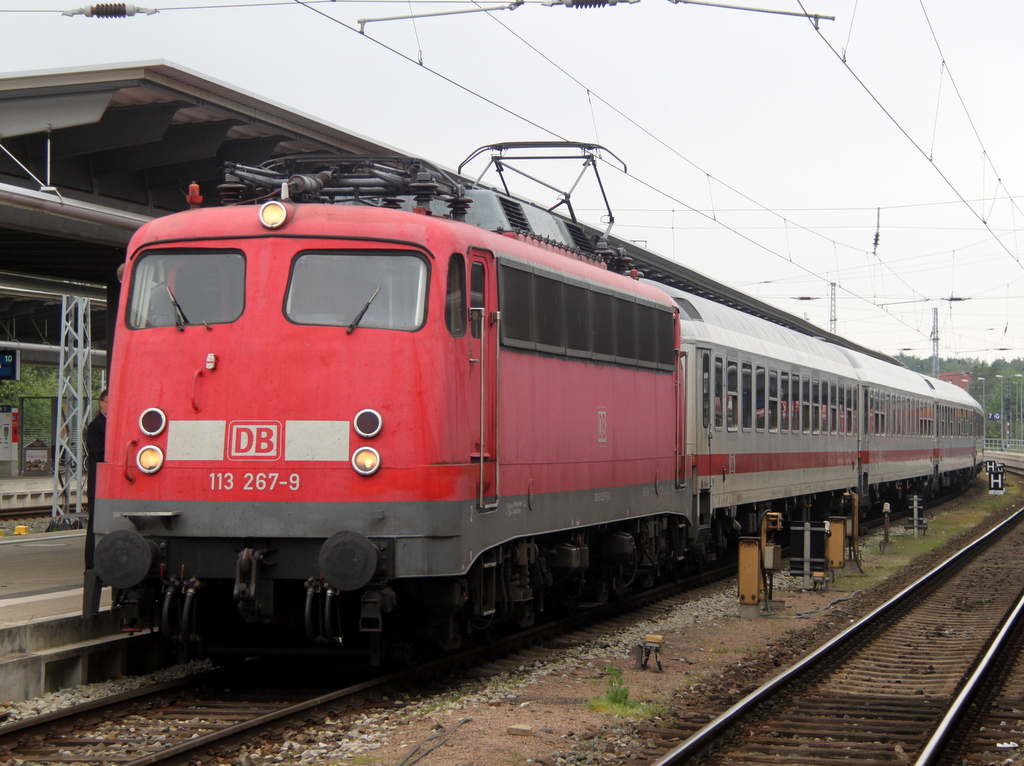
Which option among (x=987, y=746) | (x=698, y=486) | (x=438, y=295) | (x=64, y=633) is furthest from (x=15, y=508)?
(x=987, y=746)

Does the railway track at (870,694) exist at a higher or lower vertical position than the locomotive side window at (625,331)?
lower

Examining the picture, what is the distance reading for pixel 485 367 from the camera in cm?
893

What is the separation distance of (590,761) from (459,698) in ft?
5.98

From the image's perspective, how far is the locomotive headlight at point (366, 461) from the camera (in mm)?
8125

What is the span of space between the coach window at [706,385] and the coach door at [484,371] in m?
7.18

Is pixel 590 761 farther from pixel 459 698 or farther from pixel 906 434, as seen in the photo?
pixel 906 434

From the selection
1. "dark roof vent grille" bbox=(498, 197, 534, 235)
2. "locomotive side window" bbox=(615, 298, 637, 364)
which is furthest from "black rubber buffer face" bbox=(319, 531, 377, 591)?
"locomotive side window" bbox=(615, 298, 637, 364)

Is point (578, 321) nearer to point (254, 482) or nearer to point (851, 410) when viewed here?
point (254, 482)

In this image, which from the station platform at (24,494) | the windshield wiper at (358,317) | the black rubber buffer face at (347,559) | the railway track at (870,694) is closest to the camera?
the railway track at (870,694)

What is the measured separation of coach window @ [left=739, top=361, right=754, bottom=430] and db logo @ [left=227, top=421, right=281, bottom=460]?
34.8ft

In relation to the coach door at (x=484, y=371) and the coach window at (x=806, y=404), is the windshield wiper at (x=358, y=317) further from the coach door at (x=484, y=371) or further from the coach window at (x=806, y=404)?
the coach window at (x=806, y=404)

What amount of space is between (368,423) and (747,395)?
10.9m

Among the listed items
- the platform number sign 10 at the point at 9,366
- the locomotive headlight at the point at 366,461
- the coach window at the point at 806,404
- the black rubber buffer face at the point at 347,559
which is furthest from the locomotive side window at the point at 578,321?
the platform number sign 10 at the point at 9,366

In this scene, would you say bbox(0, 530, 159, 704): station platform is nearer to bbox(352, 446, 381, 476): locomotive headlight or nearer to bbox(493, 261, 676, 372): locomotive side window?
bbox(352, 446, 381, 476): locomotive headlight
